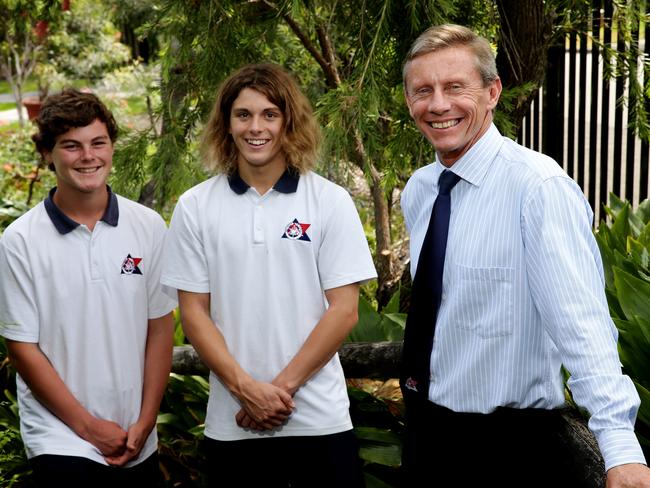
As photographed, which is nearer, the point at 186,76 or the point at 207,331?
the point at 207,331

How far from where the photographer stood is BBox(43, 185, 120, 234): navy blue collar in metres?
3.10

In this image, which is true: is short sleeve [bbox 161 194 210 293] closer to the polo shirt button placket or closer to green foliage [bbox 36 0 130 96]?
the polo shirt button placket

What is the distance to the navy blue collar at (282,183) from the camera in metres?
3.04

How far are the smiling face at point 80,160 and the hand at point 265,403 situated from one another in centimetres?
89

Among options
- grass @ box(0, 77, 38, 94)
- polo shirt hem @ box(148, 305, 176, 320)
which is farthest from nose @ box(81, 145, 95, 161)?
grass @ box(0, 77, 38, 94)

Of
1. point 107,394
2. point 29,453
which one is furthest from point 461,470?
point 29,453

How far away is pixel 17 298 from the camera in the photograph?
3066 millimetres

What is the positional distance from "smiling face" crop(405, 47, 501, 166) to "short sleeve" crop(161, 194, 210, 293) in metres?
0.84

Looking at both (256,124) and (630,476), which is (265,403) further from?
(630,476)

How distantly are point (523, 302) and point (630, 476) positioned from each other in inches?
21.6

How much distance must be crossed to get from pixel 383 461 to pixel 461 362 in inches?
45.2

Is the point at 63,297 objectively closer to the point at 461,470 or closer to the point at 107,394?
the point at 107,394

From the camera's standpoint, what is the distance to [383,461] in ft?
11.6

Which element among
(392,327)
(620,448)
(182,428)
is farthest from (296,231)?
(182,428)
